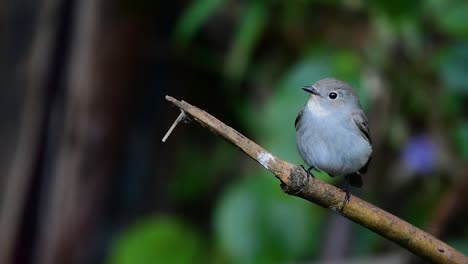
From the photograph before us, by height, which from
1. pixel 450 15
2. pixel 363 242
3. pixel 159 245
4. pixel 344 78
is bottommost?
pixel 159 245

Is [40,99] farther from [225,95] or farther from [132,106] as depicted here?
[225,95]

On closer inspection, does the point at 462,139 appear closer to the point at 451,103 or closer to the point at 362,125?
the point at 451,103

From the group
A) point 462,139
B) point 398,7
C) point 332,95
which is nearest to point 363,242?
point 462,139

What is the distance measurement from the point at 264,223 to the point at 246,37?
0.72m

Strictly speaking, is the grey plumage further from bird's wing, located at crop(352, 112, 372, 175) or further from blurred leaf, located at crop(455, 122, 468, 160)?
blurred leaf, located at crop(455, 122, 468, 160)

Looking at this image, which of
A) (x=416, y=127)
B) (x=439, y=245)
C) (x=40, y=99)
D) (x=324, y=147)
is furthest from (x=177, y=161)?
(x=439, y=245)

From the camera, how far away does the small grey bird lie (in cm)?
199

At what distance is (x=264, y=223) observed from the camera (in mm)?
3184

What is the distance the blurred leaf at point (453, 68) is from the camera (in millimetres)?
3127

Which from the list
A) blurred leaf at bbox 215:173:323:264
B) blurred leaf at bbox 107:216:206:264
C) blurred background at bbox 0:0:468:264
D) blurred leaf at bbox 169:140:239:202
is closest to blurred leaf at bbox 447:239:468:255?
blurred background at bbox 0:0:468:264

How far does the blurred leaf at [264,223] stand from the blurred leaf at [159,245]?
294 mm

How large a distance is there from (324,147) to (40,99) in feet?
5.65

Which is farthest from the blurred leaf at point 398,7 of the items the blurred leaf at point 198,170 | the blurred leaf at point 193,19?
the blurred leaf at point 198,170

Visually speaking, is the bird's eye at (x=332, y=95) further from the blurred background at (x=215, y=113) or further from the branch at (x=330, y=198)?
the blurred background at (x=215, y=113)
